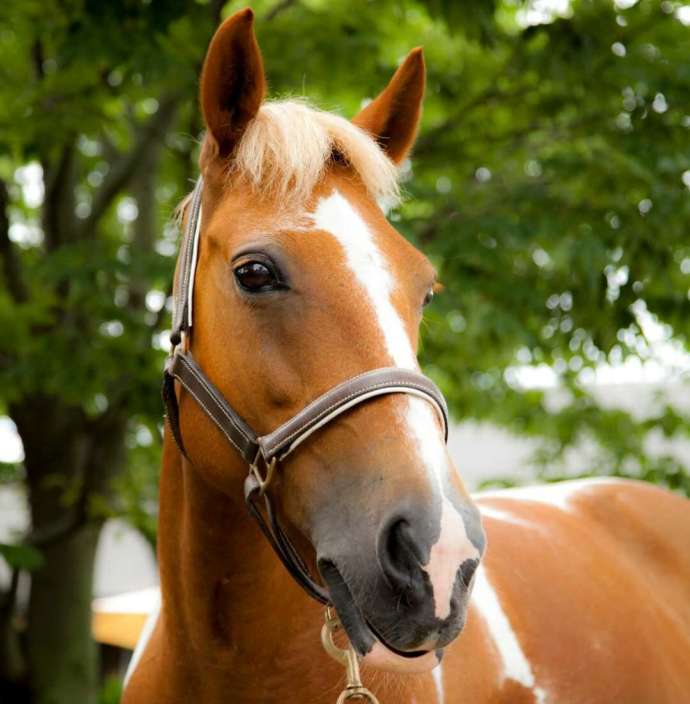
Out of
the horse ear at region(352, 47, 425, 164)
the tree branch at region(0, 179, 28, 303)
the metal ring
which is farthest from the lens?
the tree branch at region(0, 179, 28, 303)

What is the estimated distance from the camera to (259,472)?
6.79 ft

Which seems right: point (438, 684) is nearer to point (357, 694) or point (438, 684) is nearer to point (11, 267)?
point (357, 694)

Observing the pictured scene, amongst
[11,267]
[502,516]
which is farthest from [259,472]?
[11,267]

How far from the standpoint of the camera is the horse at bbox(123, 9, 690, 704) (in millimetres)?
1825

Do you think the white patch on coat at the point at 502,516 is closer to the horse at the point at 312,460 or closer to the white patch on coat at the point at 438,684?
the horse at the point at 312,460

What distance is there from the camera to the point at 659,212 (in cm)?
471

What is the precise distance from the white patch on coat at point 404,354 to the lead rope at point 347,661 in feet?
1.63

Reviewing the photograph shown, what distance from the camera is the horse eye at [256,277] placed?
2.11 metres

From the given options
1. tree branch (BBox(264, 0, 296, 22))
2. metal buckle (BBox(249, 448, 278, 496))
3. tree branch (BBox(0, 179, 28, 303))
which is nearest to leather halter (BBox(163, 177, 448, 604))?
metal buckle (BBox(249, 448, 278, 496))

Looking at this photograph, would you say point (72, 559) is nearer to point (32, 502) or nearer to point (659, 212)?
point (32, 502)

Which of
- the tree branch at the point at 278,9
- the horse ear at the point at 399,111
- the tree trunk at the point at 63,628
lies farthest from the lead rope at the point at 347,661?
the tree trunk at the point at 63,628

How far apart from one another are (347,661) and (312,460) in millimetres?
534

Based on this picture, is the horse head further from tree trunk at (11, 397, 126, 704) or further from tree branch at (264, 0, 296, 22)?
tree trunk at (11, 397, 126, 704)

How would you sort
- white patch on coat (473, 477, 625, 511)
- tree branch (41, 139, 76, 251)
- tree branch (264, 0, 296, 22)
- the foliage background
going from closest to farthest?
1. white patch on coat (473, 477, 625, 511)
2. the foliage background
3. tree branch (264, 0, 296, 22)
4. tree branch (41, 139, 76, 251)
